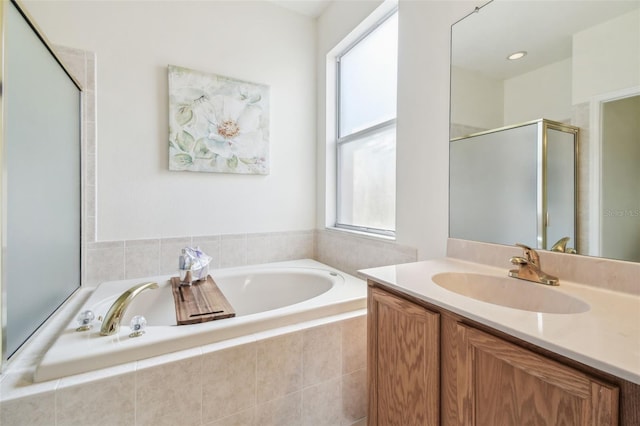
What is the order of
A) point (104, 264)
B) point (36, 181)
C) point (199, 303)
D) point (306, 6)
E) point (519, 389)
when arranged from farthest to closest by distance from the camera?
1. point (306, 6)
2. point (104, 264)
3. point (199, 303)
4. point (36, 181)
5. point (519, 389)

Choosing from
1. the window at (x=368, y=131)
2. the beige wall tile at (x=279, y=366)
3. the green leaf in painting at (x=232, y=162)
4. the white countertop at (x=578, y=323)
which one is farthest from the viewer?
the green leaf in painting at (x=232, y=162)

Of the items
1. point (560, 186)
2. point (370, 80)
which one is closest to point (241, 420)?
point (560, 186)

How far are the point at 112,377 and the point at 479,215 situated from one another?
5.18 ft

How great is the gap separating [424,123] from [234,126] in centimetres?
143

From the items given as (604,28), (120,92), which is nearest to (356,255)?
(604,28)

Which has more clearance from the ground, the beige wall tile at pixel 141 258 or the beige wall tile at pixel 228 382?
the beige wall tile at pixel 141 258

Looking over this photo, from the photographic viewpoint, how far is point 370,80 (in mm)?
2125

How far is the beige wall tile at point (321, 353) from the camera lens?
1294 millimetres

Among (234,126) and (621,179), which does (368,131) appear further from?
(621,179)

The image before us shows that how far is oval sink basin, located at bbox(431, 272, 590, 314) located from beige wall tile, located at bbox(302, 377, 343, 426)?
2.43ft

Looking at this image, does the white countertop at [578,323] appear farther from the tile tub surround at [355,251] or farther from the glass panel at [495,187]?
the tile tub surround at [355,251]

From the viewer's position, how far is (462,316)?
771mm

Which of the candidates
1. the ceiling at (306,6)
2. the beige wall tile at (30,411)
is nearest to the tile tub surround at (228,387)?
the beige wall tile at (30,411)

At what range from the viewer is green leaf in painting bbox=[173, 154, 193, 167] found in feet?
6.63
